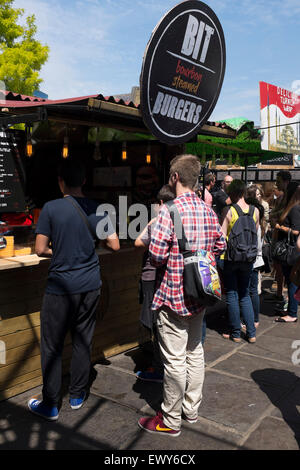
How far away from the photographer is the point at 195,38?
13.8 feet

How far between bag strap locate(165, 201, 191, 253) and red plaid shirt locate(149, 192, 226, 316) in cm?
2

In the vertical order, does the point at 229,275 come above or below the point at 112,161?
below

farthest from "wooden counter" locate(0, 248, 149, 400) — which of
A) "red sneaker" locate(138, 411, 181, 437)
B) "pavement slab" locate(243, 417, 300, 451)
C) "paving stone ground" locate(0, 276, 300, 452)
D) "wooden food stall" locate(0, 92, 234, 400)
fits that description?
"pavement slab" locate(243, 417, 300, 451)

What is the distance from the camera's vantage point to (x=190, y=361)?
3.04 m

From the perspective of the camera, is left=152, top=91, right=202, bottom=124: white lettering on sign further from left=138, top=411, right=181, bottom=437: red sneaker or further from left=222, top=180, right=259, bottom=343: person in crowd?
left=138, top=411, right=181, bottom=437: red sneaker

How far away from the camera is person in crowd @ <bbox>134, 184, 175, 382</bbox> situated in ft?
10.0

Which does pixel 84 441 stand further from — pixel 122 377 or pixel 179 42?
pixel 179 42

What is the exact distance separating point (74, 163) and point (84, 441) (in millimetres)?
2058

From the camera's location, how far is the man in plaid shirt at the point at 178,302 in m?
2.81

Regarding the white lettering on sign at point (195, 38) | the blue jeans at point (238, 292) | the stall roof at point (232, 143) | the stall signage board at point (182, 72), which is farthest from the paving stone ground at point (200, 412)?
the white lettering on sign at point (195, 38)

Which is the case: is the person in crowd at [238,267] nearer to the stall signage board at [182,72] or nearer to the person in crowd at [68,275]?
the stall signage board at [182,72]

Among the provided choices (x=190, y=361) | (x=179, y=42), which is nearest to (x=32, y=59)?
(x=179, y=42)

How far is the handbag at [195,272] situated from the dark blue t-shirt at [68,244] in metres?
0.75

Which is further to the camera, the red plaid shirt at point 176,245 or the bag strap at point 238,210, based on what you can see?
the bag strap at point 238,210
